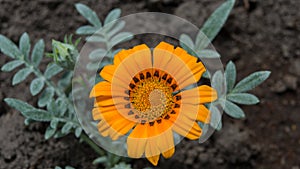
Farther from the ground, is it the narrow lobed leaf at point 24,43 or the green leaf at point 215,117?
the narrow lobed leaf at point 24,43

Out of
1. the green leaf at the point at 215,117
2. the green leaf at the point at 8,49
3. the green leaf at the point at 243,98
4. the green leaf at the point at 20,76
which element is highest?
the green leaf at the point at 8,49

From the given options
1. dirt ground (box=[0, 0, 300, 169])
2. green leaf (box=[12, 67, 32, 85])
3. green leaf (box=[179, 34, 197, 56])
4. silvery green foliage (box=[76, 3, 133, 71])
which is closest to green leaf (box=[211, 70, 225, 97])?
green leaf (box=[179, 34, 197, 56])

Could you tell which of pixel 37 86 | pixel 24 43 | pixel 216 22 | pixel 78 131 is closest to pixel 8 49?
pixel 24 43

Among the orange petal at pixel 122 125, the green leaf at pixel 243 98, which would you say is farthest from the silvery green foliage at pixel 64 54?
the green leaf at pixel 243 98

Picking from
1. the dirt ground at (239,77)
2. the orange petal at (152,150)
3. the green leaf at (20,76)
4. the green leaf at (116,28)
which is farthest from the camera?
the dirt ground at (239,77)

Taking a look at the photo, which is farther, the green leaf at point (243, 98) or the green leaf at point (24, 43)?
the green leaf at point (24, 43)

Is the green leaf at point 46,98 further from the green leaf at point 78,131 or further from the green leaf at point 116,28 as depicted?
the green leaf at point 116,28

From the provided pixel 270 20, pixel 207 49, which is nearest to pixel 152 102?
pixel 207 49

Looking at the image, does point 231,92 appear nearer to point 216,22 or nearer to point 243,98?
point 243,98
